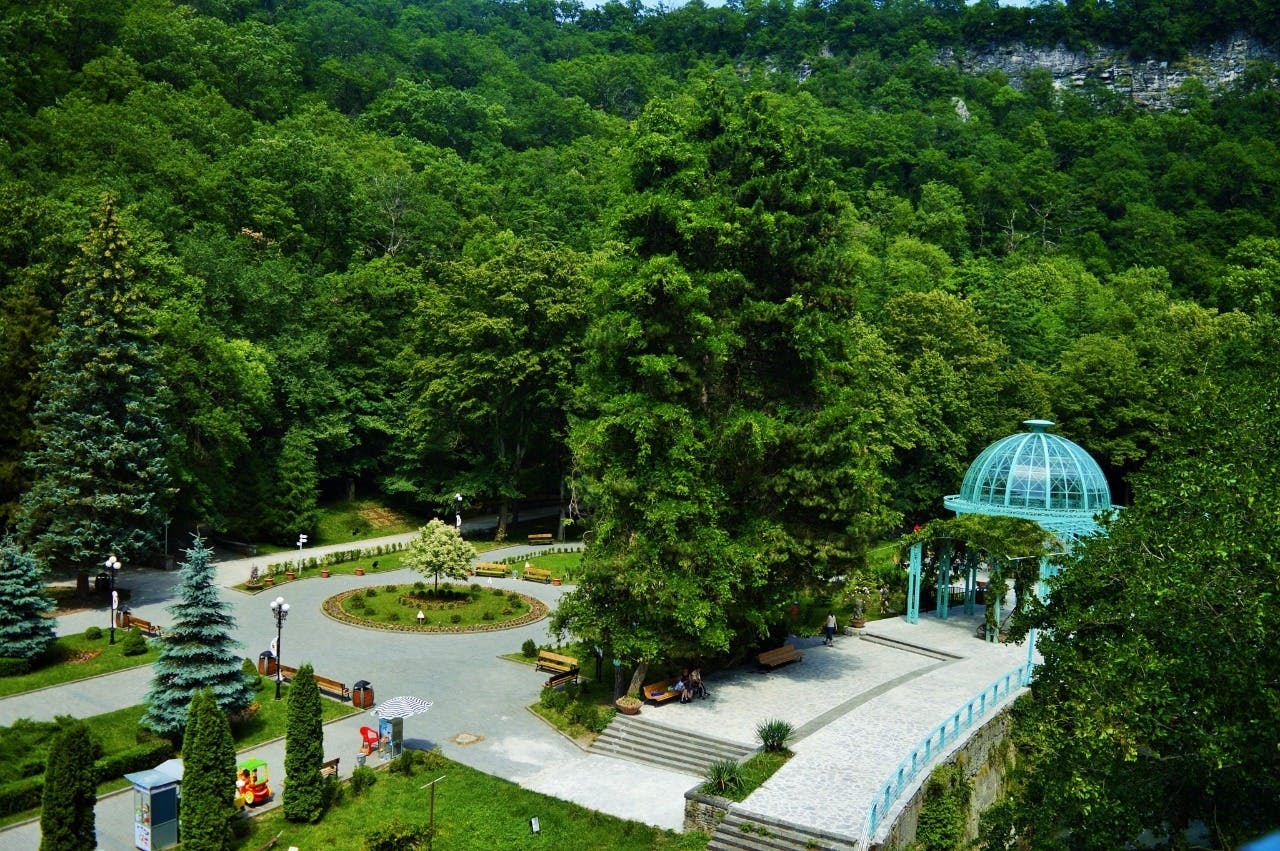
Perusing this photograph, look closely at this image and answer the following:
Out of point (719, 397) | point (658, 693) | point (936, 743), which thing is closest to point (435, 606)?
point (658, 693)

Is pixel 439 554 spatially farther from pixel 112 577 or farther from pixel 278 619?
pixel 112 577

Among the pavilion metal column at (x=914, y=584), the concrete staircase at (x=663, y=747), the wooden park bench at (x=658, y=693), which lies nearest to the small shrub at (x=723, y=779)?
the concrete staircase at (x=663, y=747)

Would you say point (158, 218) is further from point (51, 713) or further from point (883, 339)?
point (883, 339)

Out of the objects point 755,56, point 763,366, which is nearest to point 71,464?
point 763,366

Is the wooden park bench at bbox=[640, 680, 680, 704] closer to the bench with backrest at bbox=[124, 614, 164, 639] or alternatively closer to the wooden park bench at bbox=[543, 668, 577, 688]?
the wooden park bench at bbox=[543, 668, 577, 688]

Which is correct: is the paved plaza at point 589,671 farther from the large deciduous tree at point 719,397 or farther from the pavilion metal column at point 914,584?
the large deciduous tree at point 719,397
